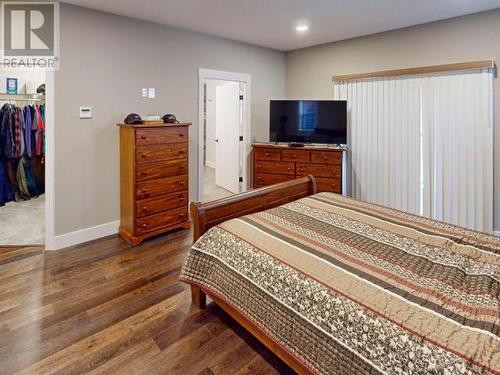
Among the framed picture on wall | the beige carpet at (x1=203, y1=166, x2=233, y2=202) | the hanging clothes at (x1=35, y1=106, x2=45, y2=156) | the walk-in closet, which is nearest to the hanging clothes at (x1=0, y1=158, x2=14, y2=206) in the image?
the walk-in closet

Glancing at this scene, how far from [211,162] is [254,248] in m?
6.80

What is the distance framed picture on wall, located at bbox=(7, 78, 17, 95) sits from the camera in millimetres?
5035

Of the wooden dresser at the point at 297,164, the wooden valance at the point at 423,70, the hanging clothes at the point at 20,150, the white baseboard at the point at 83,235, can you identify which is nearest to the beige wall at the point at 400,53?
the wooden valance at the point at 423,70

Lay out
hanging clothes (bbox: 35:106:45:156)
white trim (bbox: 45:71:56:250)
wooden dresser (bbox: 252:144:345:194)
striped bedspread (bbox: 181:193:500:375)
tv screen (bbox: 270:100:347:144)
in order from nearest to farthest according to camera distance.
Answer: striped bedspread (bbox: 181:193:500:375)
white trim (bbox: 45:71:56:250)
wooden dresser (bbox: 252:144:345:194)
tv screen (bbox: 270:100:347:144)
hanging clothes (bbox: 35:106:45:156)

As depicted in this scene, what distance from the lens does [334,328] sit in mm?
1342

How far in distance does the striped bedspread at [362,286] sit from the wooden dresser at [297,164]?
2.04 meters

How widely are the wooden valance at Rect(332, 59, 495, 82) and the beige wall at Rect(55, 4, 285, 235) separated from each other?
205 cm

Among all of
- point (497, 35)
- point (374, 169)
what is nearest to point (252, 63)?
point (374, 169)

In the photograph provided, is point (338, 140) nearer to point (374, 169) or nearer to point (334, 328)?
point (374, 169)

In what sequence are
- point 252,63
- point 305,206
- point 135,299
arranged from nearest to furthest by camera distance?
1. point 135,299
2. point 305,206
3. point 252,63

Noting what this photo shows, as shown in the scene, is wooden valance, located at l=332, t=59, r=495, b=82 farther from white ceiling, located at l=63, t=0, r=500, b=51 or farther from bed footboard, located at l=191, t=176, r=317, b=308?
bed footboard, located at l=191, t=176, r=317, b=308

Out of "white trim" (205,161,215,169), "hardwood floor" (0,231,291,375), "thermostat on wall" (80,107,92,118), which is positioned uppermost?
"thermostat on wall" (80,107,92,118)

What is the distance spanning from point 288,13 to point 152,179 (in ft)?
7.85

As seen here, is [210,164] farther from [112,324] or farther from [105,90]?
[112,324]
